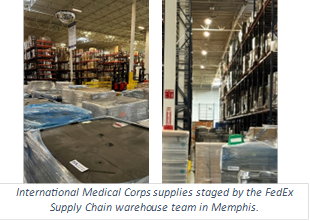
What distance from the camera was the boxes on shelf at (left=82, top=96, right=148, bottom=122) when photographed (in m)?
3.15

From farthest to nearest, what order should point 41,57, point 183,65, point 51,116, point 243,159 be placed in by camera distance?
point 41,57, point 183,65, point 51,116, point 243,159

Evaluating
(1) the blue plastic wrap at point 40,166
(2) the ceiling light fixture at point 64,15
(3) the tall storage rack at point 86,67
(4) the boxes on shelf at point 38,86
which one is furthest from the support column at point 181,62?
(3) the tall storage rack at point 86,67

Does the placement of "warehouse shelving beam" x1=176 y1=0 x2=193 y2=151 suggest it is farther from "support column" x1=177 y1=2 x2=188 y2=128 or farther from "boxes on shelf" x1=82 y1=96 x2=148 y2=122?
"boxes on shelf" x1=82 y1=96 x2=148 y2=122

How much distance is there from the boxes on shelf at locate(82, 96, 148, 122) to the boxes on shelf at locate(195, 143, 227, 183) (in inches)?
41.4

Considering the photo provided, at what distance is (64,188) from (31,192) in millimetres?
471

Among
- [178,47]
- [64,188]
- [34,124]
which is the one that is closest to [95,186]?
[64,188]

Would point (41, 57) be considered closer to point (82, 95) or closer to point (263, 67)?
point (82, 95)

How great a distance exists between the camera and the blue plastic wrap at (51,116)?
2.52 m

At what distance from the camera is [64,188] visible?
59.4 inches

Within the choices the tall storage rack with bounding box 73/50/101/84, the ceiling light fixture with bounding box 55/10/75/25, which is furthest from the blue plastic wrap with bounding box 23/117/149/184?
the tall storage rack with bounding box 73/50/101/84

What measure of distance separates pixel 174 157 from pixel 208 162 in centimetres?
48

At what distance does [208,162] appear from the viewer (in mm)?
3152

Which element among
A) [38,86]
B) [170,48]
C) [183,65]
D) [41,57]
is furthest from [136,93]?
[41,57]

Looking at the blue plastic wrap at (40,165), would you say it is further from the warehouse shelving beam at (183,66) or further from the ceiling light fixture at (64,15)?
the ceiling light fixture at (64,15)
